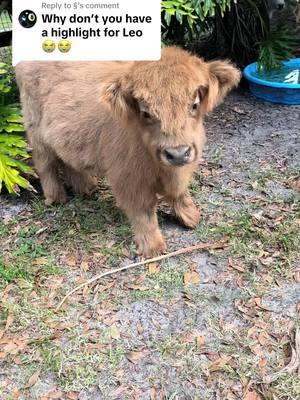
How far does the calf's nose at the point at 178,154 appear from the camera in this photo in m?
2.91

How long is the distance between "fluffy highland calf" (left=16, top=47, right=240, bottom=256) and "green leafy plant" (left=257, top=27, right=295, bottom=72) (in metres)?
2.55

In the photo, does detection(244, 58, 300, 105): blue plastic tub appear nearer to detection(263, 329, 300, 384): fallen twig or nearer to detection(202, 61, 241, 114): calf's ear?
detection(202, 61, 241, 114): calf's ear

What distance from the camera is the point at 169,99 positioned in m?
2.81

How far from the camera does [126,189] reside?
140 inches

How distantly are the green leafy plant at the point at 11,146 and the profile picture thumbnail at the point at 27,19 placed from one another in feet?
5.58

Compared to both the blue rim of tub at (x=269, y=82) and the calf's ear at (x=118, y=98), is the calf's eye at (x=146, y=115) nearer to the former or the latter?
the calf's ear at (x=118, y=98)

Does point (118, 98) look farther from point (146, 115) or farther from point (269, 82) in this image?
point (269, 82)

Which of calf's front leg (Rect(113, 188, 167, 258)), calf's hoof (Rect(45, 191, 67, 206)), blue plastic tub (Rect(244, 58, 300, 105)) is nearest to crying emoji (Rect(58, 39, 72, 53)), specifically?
calf's front leg (Rect(113, 188, 167, 258))

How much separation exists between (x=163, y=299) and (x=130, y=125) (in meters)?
1.26

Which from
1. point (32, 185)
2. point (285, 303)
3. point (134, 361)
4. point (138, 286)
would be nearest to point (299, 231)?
point (285, 303)

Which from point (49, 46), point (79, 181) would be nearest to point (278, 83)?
point (79, 181)

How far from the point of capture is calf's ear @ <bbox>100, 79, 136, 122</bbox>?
2969mm

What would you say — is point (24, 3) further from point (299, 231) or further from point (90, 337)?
point (299, 231)

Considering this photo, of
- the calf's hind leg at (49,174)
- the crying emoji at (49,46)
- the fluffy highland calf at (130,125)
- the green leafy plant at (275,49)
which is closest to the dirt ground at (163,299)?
the calf's hind leg at (49,174)
